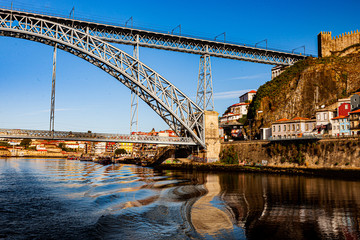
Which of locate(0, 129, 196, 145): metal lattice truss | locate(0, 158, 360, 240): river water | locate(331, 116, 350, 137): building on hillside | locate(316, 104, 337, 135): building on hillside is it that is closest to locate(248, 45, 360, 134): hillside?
locate(316, 104, 337, 135): building on hillside

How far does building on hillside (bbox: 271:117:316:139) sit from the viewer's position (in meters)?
49.6

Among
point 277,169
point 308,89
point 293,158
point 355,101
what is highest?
point 308,89

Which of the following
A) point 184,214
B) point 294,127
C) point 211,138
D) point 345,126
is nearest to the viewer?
point 184,214

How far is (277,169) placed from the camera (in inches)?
1553

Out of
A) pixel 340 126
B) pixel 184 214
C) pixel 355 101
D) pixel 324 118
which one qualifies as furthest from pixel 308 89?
pixel 184 214

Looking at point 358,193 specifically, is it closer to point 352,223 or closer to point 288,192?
point 288,192

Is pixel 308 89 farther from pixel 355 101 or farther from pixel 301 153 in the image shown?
pixel 301 153

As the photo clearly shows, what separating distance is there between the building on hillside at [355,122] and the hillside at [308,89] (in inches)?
441

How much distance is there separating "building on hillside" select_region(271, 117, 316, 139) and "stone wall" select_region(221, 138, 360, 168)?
7.26m

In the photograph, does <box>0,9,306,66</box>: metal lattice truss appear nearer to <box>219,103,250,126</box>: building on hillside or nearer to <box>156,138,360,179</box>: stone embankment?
<box>156,138,360,179</box>: stone embankment

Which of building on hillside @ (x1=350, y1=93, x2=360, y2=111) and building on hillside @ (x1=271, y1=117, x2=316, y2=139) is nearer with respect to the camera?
building on hillside @ (x1=350, y1=93, x2=360, y2=111)

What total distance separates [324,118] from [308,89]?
9491 millimetres

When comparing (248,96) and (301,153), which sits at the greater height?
(248,96)

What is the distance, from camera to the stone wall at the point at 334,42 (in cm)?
6656
